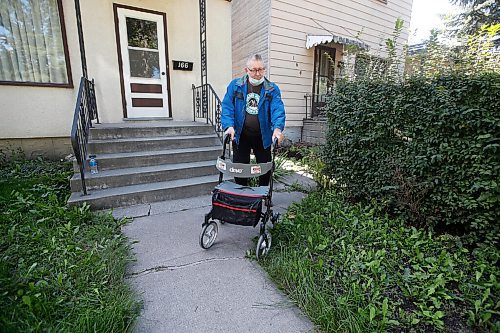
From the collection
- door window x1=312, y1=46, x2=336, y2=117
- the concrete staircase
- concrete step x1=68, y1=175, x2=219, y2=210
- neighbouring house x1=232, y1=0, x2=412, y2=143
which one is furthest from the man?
door window x1=312, y1=46, x2=336, y2=117

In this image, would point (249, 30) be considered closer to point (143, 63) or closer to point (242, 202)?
point (143, 63)

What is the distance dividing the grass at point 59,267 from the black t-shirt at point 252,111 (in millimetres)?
1557

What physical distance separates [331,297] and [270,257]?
0.63 metres

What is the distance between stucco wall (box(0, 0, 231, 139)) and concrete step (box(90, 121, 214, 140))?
3.22 feet

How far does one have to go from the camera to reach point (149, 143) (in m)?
3.97

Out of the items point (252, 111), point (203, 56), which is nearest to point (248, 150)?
point (252, 111)

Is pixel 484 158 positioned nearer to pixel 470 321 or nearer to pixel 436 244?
pixel 436 244

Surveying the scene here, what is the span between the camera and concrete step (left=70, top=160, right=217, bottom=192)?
3.22 meters

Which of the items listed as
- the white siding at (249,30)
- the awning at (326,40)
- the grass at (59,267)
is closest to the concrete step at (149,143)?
the grass at (59,267)

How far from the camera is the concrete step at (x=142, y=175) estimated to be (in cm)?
322

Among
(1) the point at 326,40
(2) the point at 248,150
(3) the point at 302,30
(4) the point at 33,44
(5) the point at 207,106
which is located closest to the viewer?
(2) the point at 248,150

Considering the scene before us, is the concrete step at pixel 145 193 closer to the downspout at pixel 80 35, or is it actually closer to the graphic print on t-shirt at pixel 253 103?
the graphic print on t-shirt at pixel 253 103

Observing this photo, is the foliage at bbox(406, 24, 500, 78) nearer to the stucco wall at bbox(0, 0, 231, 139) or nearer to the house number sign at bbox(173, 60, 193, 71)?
the stucco wall at bbox(0, 0, 231, 139)

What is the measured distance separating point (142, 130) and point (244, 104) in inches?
92.1
